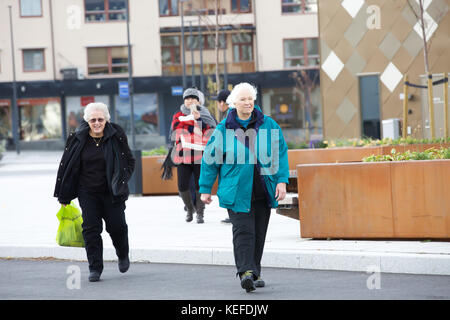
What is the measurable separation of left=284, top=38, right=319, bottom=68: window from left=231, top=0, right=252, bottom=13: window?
3.62 meters

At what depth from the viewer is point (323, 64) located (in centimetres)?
2938

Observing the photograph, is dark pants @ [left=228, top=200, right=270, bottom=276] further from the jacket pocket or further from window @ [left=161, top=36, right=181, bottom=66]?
window @ [left=161, top=36, right=181, bottom=66]

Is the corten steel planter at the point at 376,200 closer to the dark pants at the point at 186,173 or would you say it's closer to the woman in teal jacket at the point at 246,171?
the woman in teal jacket at the point at 246,171

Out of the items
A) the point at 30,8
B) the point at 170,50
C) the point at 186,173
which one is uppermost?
the point at 30,8

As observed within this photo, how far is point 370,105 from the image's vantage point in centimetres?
2856

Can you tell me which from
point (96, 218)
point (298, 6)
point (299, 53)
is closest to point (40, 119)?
point (299, 53)

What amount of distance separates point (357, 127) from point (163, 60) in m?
34.2

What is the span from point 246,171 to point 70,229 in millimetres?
2606

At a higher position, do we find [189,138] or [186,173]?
[189,138]

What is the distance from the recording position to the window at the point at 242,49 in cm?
6172

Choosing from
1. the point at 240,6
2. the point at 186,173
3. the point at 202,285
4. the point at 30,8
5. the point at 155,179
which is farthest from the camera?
the point at 240,6

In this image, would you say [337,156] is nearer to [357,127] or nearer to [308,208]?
[308,208]

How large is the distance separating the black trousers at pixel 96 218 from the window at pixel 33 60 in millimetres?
53249

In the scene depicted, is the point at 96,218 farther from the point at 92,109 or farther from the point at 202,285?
the point at 202,285
